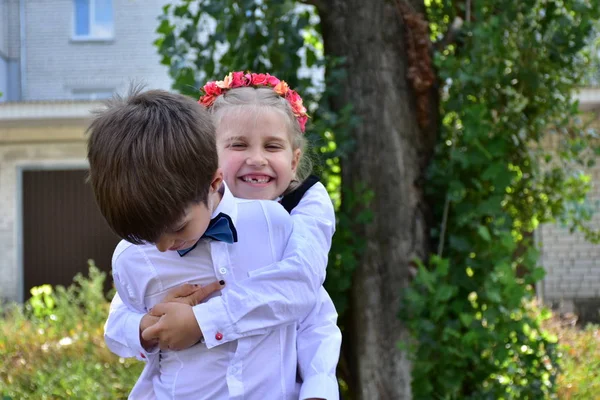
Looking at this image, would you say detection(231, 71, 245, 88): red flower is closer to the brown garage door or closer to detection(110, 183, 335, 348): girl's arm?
detection(110, 183, 335, 348): girl's arm

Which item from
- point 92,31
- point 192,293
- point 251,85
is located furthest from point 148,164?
point 92,31

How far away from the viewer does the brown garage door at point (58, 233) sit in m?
13.5

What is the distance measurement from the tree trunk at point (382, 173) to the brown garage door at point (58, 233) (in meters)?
10.0

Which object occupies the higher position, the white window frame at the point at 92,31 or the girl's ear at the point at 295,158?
the white window frame at the point at 92,31

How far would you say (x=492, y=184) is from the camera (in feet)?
12.7

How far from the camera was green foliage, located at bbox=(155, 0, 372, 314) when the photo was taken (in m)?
3.87

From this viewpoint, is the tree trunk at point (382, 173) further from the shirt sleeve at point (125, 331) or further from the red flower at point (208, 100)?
the shirt sleeve at point (125, 331)

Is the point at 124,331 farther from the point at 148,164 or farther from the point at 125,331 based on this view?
the point at 148,164

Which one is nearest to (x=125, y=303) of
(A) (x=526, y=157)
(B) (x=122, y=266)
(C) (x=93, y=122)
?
(B) (x=122, y=266)

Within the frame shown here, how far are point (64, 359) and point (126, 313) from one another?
3.79 m

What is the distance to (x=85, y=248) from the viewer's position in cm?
1348

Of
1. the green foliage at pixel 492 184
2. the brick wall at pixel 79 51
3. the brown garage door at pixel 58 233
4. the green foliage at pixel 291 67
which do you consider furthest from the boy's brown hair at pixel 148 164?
the brick wall at pixel 79 51

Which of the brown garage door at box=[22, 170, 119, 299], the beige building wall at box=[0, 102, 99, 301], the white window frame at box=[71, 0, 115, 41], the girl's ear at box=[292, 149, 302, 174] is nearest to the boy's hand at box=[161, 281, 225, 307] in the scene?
the girl's ear at box=[292, 149, 302, 174]

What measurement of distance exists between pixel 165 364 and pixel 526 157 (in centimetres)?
263
